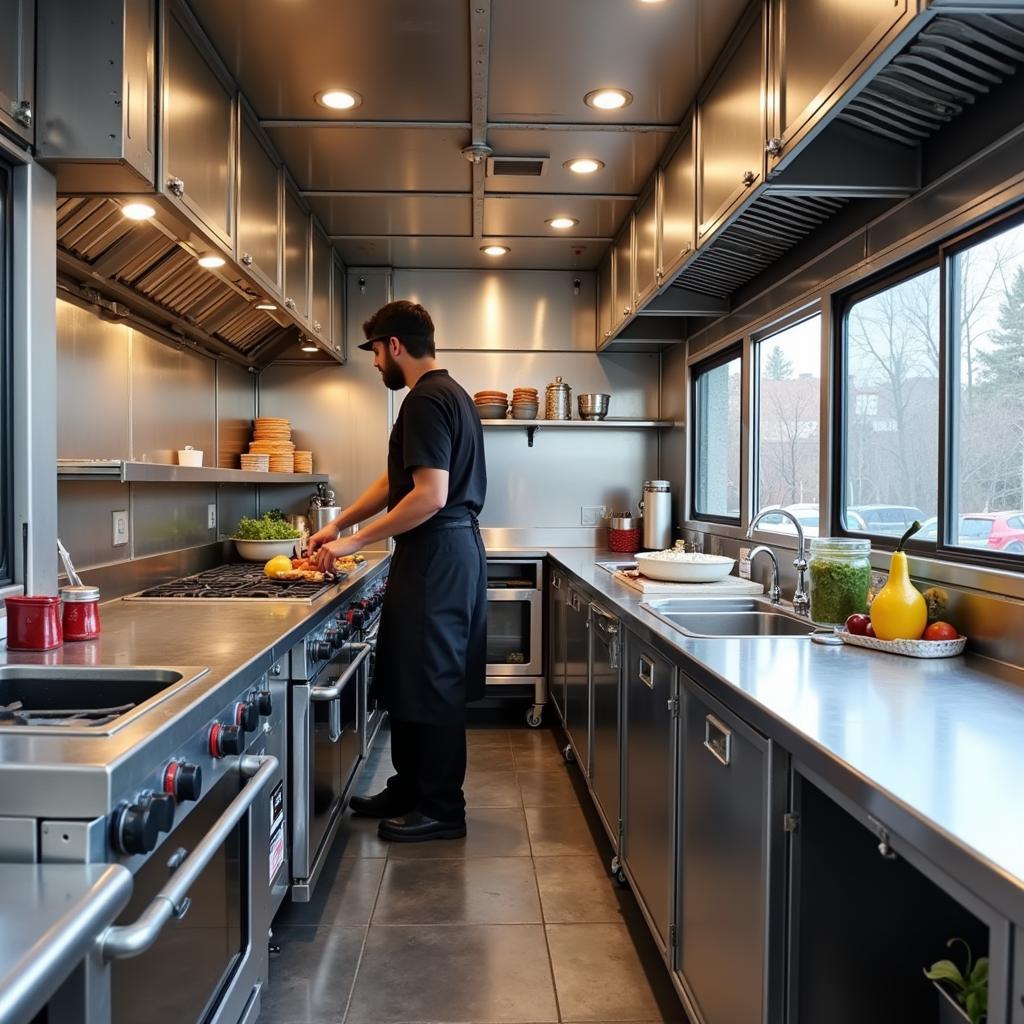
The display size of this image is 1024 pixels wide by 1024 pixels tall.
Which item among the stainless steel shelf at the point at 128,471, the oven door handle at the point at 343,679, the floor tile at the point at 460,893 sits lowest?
the floor tile at the point at 460,893

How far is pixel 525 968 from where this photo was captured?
7.22 ft

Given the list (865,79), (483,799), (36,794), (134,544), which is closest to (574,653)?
(483,799)

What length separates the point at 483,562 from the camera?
9.82 feet

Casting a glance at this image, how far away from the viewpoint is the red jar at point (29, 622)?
173cm

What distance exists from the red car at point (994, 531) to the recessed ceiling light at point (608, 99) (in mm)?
1626

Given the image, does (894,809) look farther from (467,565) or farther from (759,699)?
(467,565)

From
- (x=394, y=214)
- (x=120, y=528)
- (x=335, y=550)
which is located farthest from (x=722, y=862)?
(x=394, y=214)

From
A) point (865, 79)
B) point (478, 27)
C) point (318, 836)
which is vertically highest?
point (478, 27)

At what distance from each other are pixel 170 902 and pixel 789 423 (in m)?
2.68

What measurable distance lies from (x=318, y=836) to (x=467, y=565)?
93cm

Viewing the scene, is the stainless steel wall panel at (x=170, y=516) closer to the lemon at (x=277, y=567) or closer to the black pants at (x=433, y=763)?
the lemon at (x=277, y=567)

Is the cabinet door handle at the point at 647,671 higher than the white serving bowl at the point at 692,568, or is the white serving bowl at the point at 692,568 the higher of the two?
the white serving bowl at the point at 692,568

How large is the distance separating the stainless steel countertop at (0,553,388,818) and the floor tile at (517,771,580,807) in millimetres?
1110

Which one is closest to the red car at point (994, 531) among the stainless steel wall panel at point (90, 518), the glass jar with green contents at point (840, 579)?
the glass jar with green contents at point (840, 579)
